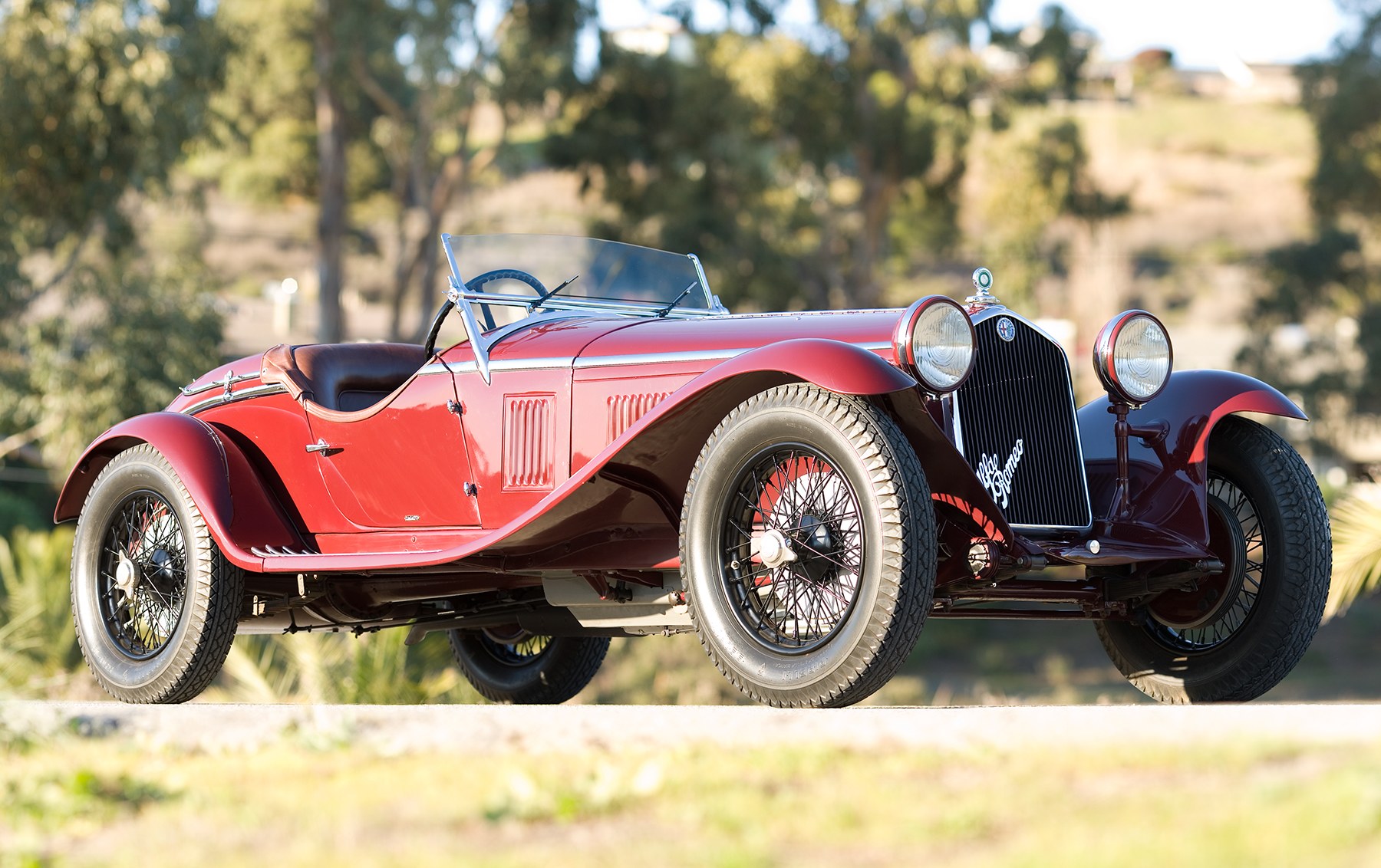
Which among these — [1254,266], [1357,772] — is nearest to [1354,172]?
[1254,266]

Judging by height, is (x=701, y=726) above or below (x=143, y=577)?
above

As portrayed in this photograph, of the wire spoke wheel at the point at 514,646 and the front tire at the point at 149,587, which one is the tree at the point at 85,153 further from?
the front tire at the point at 149,587

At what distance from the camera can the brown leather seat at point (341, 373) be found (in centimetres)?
620

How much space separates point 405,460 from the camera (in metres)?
5.85

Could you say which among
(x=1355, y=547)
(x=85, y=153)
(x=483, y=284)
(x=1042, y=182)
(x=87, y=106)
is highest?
(x=1042, y=182)

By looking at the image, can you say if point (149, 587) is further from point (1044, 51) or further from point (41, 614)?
point (1044, 51)

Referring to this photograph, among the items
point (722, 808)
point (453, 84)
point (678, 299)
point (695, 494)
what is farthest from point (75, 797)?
point (453, 84)

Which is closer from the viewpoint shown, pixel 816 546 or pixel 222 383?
pixel 816 546

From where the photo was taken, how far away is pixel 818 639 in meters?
4.45

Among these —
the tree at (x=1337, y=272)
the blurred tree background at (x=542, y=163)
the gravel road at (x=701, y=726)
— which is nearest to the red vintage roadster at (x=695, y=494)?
the gravel road at (x=701, y=726)

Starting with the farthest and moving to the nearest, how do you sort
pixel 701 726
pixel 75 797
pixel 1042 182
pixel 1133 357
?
pixel 1042 182 < pixel 1133 357 < pixel 701 726 < pixel 75 797

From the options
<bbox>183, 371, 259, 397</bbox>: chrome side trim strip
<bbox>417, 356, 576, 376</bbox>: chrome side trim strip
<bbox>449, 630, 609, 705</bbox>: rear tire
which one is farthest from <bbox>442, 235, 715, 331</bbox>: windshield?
<bbox>449, 630, 609, 705</bbox>: rear tire

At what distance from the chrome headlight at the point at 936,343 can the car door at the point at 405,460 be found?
5.91 ft

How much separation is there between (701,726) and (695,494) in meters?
1.03
